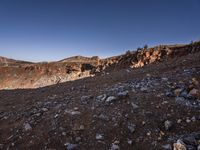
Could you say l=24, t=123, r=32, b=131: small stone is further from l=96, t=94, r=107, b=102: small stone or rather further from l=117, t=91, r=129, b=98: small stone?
l=117, t=91, r=129, b=98: small stone

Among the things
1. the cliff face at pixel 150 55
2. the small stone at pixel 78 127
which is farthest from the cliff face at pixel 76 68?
the small stone at pixel 78 127

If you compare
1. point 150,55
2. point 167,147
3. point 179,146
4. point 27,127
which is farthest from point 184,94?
point 150,55

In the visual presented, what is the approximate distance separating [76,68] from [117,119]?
34876 mm

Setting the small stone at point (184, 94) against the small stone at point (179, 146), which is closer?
the small stone at point (179, 146)

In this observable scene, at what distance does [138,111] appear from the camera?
9.93 metres

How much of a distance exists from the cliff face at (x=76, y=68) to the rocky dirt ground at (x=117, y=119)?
66.9 feet

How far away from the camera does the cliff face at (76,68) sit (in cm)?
3341

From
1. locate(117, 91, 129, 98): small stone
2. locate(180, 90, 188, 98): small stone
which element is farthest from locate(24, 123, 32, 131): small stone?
locate(180, 90, 188, 98): small stone

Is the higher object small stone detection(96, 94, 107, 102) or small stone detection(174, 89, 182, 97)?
small stone detection(174, 89, 182, 97)

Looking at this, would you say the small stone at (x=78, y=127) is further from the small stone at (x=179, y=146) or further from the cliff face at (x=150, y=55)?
the cliff face at (x=150, y=55)

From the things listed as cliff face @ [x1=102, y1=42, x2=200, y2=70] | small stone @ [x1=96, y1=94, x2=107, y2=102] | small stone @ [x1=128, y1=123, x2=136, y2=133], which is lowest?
small stone @ [x1=128, y1=123, x2=136, y2=133]

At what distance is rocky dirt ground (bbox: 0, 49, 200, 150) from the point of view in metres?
8.59

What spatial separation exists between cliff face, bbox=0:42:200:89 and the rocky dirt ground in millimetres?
20393

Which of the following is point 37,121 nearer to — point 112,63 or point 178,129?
point 178,129
